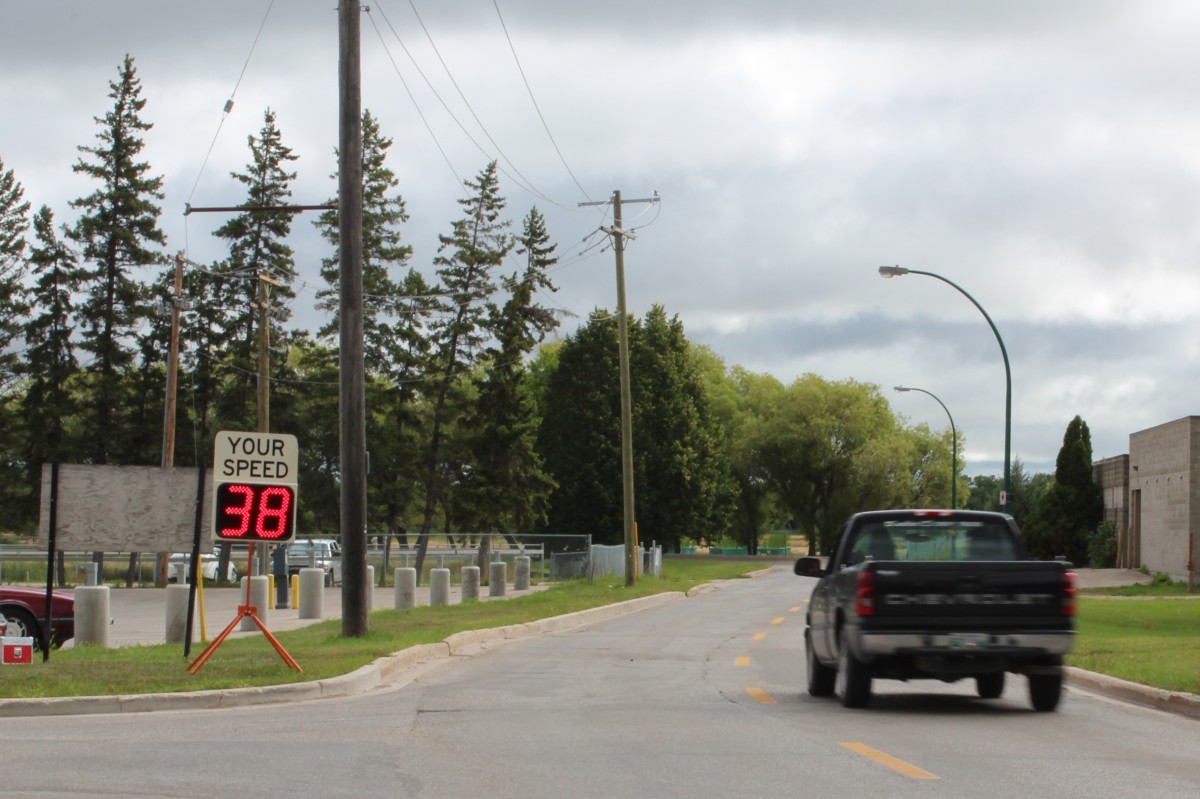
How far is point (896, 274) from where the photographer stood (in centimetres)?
3281

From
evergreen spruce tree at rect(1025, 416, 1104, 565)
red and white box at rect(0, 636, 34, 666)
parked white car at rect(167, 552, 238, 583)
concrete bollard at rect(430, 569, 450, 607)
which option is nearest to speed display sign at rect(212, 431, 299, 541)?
red and white box at rect(0, 636, 34, 666)

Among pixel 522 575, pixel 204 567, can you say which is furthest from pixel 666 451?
pixel 522 575

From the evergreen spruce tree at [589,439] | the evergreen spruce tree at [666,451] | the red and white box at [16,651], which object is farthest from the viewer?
the evergreen spruce tree at [666,451]

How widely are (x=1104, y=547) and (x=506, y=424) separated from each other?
89.9 ft

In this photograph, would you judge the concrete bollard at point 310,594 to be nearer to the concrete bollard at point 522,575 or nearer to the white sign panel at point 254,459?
the white sign panel at point 254,459

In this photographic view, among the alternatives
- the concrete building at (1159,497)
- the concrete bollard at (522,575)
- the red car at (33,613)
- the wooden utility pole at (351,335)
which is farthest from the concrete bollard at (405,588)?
the concrete building at (1159,497)

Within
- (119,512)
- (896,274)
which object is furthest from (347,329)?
(896,274)

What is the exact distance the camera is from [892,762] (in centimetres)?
A: 927

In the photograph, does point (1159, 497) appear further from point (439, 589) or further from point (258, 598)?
point (258, 598)

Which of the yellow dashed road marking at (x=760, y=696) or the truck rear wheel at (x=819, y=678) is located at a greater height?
the truck rear wheel at (x=819, y=678)

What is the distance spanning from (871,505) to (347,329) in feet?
273

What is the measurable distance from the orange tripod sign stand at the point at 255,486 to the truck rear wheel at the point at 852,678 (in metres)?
6.30

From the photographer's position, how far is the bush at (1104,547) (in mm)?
54844

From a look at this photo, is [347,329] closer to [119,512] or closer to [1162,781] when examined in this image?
[119,512]
